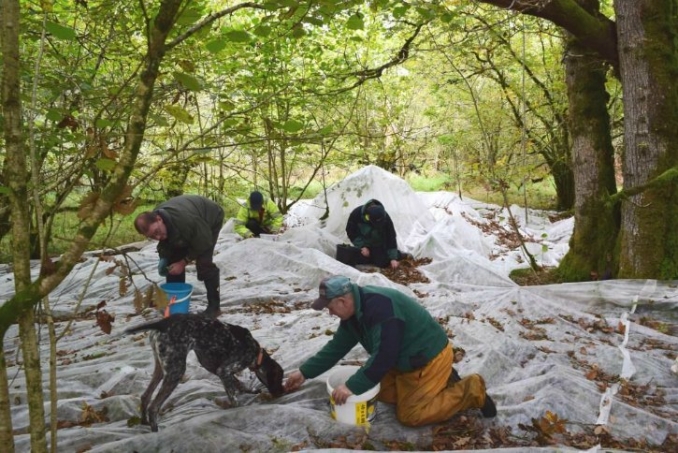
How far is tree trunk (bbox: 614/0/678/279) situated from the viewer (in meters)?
5.18

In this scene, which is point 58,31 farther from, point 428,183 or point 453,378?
point 428,183

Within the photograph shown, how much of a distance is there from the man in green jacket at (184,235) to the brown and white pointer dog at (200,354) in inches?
70.2

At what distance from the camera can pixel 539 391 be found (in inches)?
128

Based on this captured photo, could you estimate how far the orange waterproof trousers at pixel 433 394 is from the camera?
9.68 ft

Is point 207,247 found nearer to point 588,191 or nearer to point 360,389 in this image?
point 360,389

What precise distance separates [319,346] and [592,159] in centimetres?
424

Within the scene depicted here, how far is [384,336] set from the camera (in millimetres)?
2838

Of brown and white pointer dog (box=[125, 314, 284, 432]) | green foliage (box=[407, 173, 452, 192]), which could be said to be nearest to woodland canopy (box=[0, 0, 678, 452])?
brown and white pointer dog (box=[125, 314, 284, 432])

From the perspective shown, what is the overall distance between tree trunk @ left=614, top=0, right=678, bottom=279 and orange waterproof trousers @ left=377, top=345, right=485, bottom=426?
3.50m

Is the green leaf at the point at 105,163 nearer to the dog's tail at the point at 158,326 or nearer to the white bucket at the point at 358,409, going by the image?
the dog's tail at the point at 158,326

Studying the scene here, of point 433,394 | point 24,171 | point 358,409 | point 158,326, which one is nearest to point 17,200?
point 24,171

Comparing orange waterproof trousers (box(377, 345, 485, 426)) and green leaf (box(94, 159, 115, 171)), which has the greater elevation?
green leaf (box(94, 159, 115, 171))

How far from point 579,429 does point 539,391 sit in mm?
360

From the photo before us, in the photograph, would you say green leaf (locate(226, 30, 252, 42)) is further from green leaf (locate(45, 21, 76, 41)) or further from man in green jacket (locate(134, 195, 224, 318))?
man in green jacket (locate(134, 195, 224, 318))
